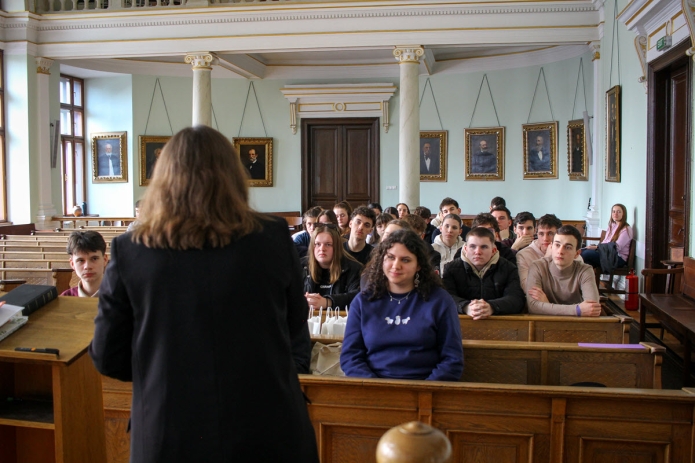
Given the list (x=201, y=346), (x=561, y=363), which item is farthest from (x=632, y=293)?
(x=201, y=346)

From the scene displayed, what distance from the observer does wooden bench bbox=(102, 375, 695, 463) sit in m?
2.77

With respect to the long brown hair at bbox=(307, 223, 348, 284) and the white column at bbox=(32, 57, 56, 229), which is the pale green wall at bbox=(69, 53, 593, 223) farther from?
the long brown hair at bbox=(307, 223, 348, 284)

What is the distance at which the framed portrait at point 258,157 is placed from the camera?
15758 mm

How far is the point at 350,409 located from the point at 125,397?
1121mm

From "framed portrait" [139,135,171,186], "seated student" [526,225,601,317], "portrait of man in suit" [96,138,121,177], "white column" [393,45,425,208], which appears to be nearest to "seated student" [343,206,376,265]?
"seated student" [526,225,601,317]

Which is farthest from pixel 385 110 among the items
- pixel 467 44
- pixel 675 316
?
pixel 675 316

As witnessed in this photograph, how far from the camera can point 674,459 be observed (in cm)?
276

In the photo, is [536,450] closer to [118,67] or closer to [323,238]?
[323,238]

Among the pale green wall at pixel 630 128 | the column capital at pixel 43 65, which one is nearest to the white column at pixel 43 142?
the column capital at pixel 43 65

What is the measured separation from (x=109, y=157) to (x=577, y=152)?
10.7 metres

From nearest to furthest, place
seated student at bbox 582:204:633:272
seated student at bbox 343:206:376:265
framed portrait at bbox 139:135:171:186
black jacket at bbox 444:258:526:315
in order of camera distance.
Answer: black jacket at bbox 444:258:526:315
seated student at bbox 343:206:376:265
seated student at bbox 582:204:633:272
framed portrait at bbox 139:135:171:186

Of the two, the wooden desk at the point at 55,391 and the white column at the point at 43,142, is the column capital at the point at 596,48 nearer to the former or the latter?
the white column at the point at 43,142

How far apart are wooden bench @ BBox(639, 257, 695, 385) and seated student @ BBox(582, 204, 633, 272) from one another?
2.00m

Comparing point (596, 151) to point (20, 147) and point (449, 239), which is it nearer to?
point (449, 239)
